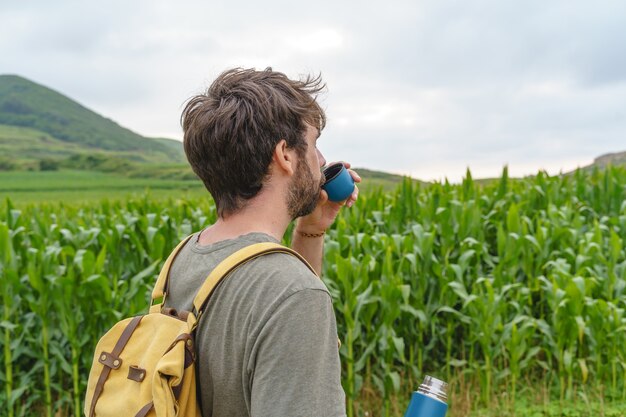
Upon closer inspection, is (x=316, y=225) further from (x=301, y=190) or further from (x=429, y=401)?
(x=429, y=401)

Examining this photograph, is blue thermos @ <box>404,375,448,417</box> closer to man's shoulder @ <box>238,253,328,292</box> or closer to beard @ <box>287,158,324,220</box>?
man's shoulder @ <box>238,253,328,292</box>

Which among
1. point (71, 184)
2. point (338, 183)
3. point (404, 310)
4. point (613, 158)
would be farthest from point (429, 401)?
point (71, 184)

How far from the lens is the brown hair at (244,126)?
1729 mm

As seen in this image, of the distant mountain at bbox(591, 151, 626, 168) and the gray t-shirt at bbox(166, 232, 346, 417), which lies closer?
the gray t-shirt at bbox(166, 232, 346, 417)

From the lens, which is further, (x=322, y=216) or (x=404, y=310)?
(x=404, y=310)

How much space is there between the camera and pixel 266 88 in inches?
69.5

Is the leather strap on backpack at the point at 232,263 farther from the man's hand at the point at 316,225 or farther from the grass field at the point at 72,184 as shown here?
the grass field at the point at 72,184

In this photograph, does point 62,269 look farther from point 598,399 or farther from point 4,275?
point 598,399

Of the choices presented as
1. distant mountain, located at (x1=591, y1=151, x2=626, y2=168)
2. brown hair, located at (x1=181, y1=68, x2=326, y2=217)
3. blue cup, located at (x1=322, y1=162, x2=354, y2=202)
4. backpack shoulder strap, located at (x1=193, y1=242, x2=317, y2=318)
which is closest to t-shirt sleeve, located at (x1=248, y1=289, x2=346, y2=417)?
backpack shoulder strap, located at (x1=193, y1=242, x2=317, y2=318)

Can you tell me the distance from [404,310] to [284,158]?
414cm

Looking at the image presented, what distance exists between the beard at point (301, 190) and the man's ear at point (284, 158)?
0.02 metres

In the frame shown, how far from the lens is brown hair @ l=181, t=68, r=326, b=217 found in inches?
68.1

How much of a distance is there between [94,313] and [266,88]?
4.13 metres

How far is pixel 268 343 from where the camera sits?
1.55 m
